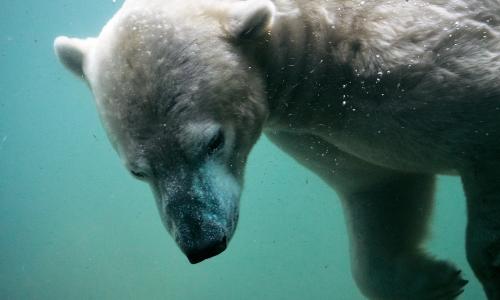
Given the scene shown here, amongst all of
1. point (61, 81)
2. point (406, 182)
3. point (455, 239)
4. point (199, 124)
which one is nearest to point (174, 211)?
point (199, 124)

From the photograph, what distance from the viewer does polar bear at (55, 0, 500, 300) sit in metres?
2.15

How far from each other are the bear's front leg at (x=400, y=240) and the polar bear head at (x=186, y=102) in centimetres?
101

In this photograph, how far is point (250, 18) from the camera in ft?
7.41

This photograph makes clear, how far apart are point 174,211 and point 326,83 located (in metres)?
0.86

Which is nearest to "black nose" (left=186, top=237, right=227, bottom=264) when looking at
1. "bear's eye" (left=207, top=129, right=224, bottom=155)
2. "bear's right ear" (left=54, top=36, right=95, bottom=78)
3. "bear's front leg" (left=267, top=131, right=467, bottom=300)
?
"bear's eye" (left=207, top=129, right=224, bottom=155)

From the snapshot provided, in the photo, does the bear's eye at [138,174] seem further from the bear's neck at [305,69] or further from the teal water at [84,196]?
the teal water at [84,196]

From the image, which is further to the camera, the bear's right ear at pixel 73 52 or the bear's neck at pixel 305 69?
the bear's right ear at pixel 73 52

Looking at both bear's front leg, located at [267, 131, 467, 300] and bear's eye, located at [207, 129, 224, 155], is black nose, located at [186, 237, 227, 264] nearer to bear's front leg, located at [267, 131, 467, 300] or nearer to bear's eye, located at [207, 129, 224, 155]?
bear's eye, located at [207, 129, 224, 155]

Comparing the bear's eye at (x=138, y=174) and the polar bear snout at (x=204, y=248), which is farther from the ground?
the bear's eye at (x=138, y=174)

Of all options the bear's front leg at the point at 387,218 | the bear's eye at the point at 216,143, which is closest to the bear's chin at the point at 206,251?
the bear's eye at the point at 216,143

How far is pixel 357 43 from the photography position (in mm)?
2354

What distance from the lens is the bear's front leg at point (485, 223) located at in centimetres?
221

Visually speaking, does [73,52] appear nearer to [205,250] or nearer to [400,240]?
[205,250]

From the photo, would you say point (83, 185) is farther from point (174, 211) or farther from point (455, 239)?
point (174, 211)
